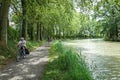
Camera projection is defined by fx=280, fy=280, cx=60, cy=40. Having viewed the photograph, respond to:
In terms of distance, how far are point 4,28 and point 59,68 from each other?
30.0 ft

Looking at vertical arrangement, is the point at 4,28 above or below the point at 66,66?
above

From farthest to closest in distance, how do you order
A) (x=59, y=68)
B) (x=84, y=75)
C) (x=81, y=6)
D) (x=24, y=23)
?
1. (x=24, y=23)
2. (x=81, y=6)
3. (x=59, y=68)
4. (x=84, y=75)

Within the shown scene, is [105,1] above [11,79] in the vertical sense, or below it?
above

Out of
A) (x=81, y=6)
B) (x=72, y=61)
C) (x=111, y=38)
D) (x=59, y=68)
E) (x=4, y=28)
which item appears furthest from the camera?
(x=111, y=38)

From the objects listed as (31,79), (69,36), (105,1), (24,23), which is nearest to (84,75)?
(31,79)

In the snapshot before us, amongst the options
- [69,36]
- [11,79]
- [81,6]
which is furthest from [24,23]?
[69,36]

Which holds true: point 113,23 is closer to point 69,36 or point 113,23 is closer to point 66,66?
point 69,36

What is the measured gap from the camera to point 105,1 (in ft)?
53.2

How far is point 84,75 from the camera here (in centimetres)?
1045

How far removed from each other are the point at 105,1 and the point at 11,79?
24.6 ft

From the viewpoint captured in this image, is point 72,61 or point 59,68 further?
point 59,68

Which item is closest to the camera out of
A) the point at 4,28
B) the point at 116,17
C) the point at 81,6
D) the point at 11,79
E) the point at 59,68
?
the point at 11,79

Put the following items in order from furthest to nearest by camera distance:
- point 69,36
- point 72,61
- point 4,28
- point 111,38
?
point 69,36
point 111,38
point 4,28
point 72,61

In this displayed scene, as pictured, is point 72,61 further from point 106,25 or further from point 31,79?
point 106,25
